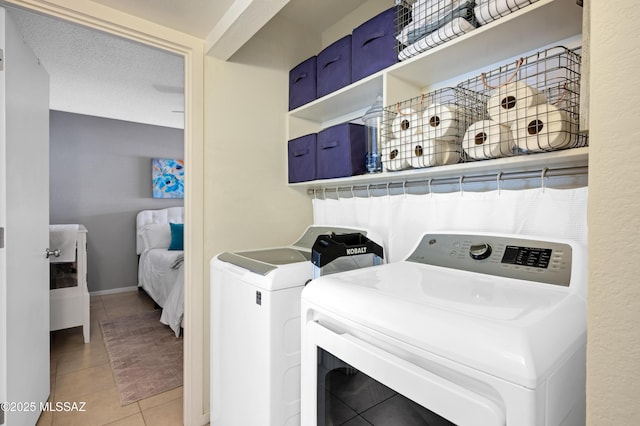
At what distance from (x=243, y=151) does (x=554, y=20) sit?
1.56 m

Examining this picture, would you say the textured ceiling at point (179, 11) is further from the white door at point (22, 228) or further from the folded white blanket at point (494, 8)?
the folded white blanket at point (494, 8)

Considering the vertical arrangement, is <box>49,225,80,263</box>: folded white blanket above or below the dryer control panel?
below

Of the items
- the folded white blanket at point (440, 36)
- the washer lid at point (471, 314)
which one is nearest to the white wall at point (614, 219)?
the washer lid at point (471, 314)

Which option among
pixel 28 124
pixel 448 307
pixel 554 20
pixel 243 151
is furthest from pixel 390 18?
pixel 28 124

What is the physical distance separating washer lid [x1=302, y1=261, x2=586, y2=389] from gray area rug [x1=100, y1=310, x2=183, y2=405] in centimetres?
186

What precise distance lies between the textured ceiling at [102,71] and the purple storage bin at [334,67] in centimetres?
86

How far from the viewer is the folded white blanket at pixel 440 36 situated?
1.16 m

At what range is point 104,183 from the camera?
14.4ft

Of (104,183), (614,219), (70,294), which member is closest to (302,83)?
(614,219)

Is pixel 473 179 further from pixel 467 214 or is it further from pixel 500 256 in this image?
pixel 500 256

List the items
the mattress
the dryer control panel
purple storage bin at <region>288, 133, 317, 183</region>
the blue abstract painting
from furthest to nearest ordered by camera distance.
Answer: the blue abstract painting → the mattress → purple storage bin at <region>288, 133, 317, 183</region> → the dryer control panel

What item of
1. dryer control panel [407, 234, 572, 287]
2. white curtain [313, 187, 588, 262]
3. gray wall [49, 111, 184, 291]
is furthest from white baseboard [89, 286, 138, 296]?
dryer control panel [407, 234, 572, 287]

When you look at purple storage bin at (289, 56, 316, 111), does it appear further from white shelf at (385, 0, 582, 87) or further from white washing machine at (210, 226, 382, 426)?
white washing machine at (210, 226, 382, 426)

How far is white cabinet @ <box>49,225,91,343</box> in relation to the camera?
2.77 meters
